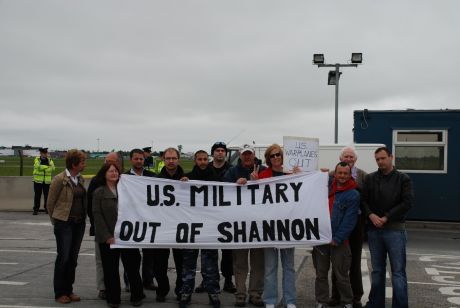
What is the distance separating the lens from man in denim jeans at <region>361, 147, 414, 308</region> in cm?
567

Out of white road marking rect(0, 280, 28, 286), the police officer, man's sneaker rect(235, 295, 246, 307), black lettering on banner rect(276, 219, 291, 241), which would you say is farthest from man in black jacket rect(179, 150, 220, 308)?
the police officer

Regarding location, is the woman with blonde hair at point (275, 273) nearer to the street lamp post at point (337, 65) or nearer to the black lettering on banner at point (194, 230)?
the black lettering on banner at point (194, 230)

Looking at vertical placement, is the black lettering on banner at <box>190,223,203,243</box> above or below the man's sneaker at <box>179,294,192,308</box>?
above

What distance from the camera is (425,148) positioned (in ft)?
45.0

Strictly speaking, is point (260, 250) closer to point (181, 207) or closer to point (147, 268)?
point (181, 207)

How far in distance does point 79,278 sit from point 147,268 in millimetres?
1264

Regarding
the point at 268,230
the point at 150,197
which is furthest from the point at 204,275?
the point at 150,197

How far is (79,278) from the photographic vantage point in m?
7.63

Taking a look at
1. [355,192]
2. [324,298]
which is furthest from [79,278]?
[355,192]

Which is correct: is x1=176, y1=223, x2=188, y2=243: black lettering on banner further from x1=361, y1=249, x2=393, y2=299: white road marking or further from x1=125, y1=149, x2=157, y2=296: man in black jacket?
x1=361, y1=249, x2=393, y2=299: white road marking

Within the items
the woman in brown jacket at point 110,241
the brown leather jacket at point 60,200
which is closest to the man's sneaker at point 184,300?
the woman in brown jacket at point 110,241

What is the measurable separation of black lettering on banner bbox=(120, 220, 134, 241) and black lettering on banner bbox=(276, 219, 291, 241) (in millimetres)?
1831

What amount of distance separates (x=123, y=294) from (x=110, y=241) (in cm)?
106

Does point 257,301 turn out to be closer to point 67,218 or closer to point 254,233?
point 254,233
